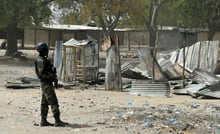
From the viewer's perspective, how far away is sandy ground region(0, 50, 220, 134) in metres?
9.18

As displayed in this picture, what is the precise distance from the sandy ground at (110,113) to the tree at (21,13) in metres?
14.5

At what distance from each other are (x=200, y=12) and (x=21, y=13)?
18841 millimetres

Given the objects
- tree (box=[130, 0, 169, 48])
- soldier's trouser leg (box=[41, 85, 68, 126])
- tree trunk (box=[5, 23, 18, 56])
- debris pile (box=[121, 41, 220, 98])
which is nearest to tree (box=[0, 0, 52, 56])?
tree trunk (box=[5, 23, 18, 56])

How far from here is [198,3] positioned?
4266cm

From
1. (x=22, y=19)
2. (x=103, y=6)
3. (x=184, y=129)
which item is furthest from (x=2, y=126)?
(x=103, y=6)

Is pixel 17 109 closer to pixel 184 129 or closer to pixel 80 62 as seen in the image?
pixel 184 129

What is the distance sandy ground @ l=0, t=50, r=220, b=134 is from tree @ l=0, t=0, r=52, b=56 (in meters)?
14.5

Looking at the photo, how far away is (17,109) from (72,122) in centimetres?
264

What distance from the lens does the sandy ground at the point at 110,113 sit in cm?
918

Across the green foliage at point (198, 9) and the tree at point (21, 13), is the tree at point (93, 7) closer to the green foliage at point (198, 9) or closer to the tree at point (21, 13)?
the tree at point (21, 13)

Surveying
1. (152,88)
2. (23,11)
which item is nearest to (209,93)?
(152,88)

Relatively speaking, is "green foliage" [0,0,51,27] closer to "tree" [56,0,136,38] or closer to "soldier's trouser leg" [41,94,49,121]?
"tree" [56,0,136,38]

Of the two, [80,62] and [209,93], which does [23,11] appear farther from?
[209,93]

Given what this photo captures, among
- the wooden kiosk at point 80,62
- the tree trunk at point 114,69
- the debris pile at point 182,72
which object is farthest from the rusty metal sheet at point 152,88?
the wooden kiosk at point 80,62
